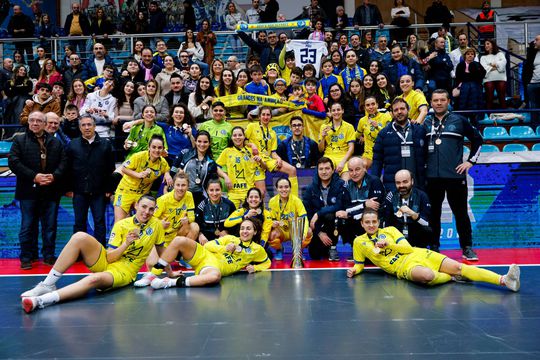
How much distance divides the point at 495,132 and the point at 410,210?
16.6ft

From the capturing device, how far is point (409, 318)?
609cm

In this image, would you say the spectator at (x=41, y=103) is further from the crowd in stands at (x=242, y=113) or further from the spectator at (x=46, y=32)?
the spectator at (x=46, y=32)

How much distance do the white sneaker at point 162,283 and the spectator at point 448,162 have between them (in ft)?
12.6

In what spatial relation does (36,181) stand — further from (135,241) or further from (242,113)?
(242,113)

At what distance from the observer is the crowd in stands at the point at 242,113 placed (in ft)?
32.3

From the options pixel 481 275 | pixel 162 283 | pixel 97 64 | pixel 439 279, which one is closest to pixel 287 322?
pixel 162 283

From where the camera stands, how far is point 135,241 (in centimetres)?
780

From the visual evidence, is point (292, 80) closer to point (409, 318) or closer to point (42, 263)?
point (42, 263)

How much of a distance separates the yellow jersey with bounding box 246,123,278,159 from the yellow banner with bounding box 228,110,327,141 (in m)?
0.62

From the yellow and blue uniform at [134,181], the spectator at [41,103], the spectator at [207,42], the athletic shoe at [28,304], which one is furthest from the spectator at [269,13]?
the athletic shoe at [28,304]

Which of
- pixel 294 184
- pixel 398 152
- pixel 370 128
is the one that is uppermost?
pixel 370 128

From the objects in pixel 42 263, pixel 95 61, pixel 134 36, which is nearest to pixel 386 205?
pixel 42 263

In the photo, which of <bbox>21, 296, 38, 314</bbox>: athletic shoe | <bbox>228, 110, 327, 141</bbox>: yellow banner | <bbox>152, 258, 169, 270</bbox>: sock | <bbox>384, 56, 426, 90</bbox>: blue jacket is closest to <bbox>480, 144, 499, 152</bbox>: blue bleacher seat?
<bbox>384, 56, 426, 90</bbox>: blue jacket

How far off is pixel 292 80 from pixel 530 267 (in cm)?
557
